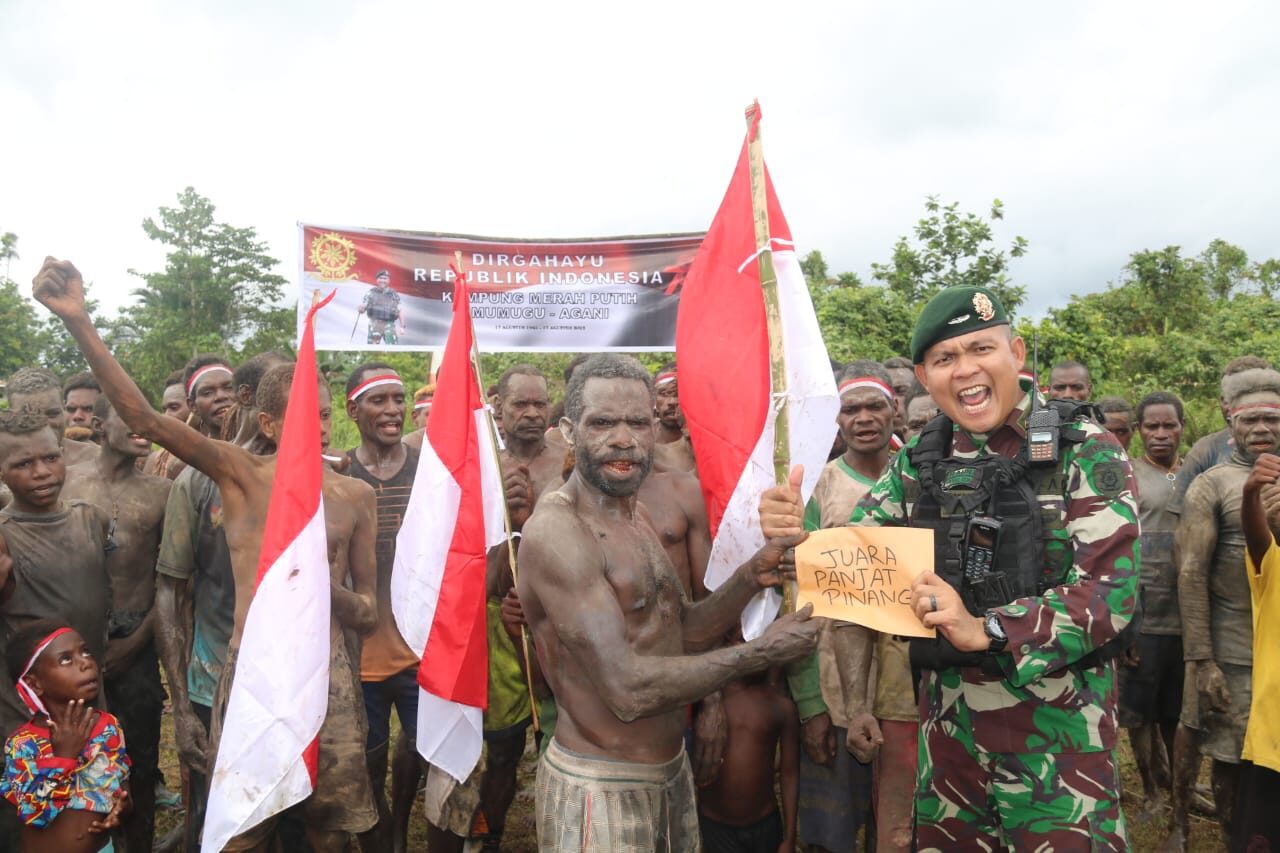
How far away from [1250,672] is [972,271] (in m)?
12.0

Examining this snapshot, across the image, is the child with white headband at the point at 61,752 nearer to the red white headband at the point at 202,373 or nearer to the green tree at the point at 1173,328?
the red white headband at the point at 202,373

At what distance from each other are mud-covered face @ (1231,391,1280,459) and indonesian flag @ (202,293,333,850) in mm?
4720

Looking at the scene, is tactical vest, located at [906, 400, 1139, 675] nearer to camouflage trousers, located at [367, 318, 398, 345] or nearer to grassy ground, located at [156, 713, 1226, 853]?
grassy ground, located at [156, 713, 1226, 853]

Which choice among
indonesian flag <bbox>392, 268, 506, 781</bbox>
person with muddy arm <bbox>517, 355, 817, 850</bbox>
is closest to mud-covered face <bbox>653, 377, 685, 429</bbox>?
indonesian flag <bbox>392, 268, 506, 781</bbox>

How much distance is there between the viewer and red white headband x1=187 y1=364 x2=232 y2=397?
5.91 meters

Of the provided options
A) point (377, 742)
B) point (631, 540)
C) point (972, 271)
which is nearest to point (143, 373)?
point (972, 271)

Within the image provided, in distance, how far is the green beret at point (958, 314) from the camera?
3.15 meters

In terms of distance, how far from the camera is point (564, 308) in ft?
28.8

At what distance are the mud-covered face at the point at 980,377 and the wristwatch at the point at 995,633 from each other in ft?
2.18

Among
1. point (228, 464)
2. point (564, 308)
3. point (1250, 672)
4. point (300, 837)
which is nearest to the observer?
point (228, 464)

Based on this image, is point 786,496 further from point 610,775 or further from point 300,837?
point 300,837

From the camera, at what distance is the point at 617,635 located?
9.83 ft

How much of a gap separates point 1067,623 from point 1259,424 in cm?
307

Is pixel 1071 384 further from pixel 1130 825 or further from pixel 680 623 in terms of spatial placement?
pixel 680 623
